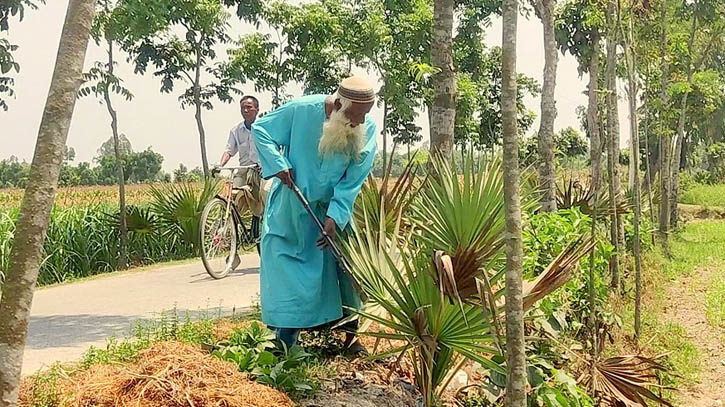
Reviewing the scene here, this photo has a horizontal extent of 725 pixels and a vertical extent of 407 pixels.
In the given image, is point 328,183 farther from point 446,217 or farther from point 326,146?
point 446,217

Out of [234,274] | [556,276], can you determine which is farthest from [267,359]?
[234,274]

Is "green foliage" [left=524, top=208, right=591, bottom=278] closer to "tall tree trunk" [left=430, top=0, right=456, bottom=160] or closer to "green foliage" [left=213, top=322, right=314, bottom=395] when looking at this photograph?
"tall tree trunk" [left=430, top=0, right=456, bottom=160]

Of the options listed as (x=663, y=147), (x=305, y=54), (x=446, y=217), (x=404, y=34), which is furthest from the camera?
(x=663, y=147)

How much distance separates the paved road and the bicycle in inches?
10.1

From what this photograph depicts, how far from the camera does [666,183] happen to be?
16.8m

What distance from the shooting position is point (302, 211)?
429 cm

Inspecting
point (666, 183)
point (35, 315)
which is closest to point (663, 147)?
point (666, 183)

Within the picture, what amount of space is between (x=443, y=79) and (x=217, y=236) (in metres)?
2.69

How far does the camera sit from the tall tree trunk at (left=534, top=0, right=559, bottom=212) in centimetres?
904

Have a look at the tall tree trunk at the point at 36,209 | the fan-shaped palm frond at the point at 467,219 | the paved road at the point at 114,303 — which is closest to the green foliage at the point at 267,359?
the fan-shaped palm frond at the point at 467,219

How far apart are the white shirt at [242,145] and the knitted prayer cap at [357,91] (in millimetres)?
3765

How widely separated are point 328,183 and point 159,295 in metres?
3.80

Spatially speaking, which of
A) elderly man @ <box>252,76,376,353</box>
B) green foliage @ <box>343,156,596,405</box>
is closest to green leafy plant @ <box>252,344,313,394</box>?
elderly man @ <box>252,76,376,353</box>

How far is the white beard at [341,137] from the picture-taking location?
4.19m
